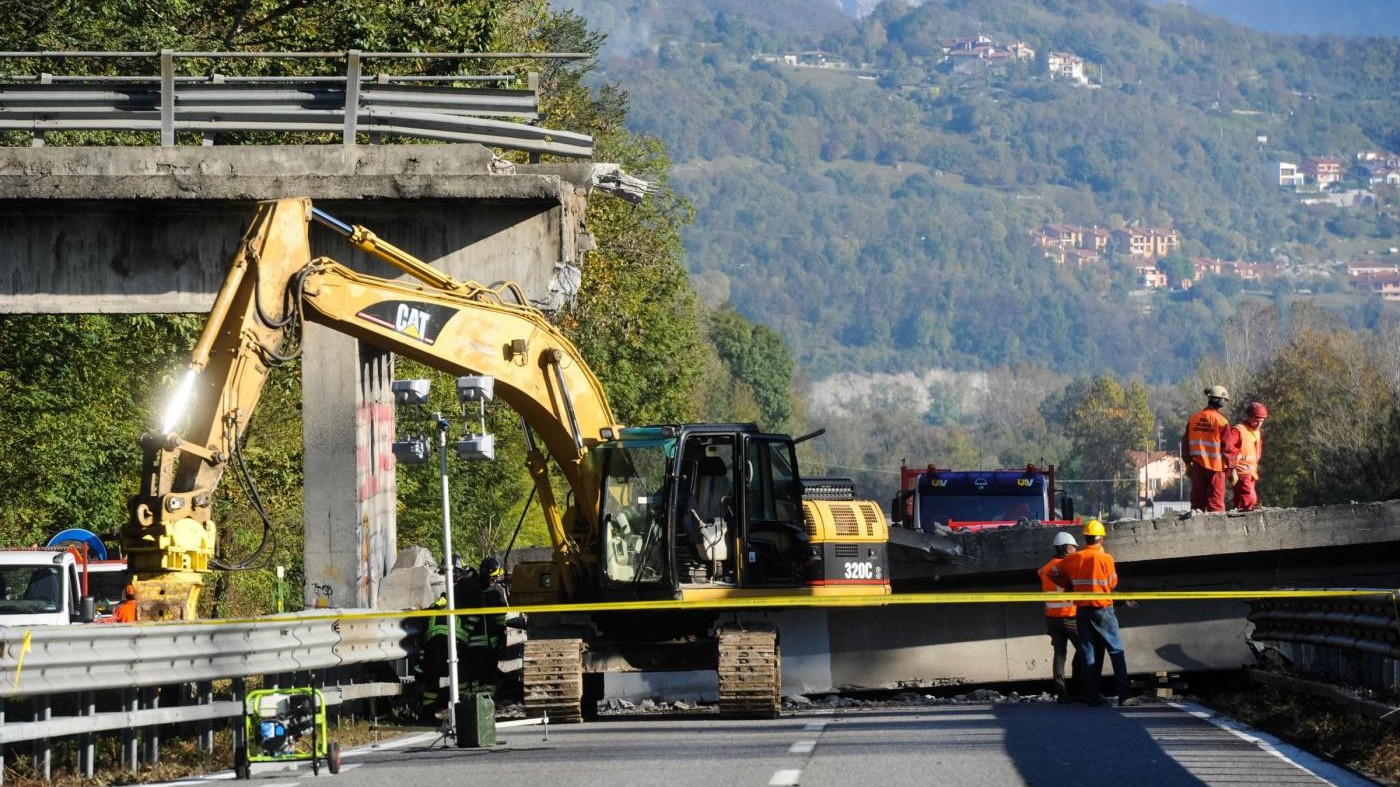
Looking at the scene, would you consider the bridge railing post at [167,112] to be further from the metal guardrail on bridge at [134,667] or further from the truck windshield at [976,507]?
the truck windshield at [976,507]

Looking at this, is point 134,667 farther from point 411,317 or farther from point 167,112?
point 167,112

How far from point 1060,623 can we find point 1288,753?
243 inches

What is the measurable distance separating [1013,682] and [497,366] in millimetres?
7043

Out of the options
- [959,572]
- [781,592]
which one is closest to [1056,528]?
[959,572]

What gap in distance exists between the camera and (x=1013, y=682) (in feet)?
75.6

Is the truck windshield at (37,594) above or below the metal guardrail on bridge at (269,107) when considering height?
below

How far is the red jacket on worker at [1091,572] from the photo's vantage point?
2016cm

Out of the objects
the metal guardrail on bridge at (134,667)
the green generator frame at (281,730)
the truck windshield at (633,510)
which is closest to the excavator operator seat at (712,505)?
the truck windshield at (633,510)

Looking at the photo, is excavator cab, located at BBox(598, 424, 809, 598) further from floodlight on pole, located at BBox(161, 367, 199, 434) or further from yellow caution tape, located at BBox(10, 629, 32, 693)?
yellow caution tape, located at BBox(10, 629, 32, 693)

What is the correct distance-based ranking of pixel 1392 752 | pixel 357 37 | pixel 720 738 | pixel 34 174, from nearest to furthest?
pixel 1392 752 < pixel 720 738 < pixel 34 174 < pixel 357 37

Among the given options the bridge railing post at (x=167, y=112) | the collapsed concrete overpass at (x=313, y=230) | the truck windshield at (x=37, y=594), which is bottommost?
the truck windshield at (x=37, y=594)

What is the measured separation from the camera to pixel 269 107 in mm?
22344

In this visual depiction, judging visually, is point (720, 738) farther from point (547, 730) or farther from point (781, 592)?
point (781, 592)

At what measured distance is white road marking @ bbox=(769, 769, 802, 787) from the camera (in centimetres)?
1295
